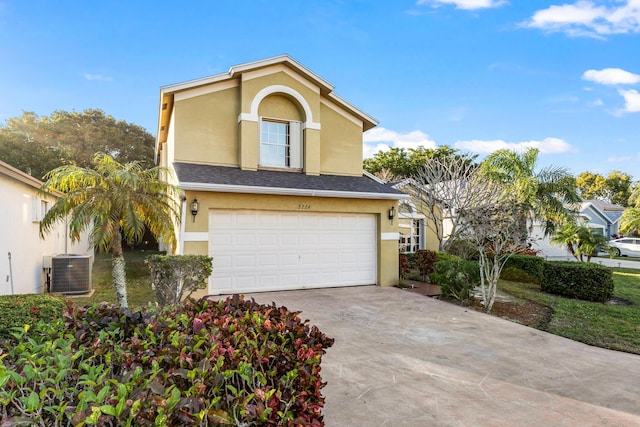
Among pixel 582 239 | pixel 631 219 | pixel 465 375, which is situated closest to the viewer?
pixel 465 375

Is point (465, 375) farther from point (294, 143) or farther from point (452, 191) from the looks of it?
point (452, 191)

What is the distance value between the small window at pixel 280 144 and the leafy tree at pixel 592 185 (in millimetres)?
57205

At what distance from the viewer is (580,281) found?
11539 millimetres

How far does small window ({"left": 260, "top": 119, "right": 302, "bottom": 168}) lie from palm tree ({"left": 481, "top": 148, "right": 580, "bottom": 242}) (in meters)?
9.33

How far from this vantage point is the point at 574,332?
24.7 feet

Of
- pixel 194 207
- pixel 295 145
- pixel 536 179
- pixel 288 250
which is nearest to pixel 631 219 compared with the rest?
pixel 536 179

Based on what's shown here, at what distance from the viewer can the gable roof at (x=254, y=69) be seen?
→ 35.5 ft

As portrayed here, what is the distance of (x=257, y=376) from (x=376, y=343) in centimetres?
465

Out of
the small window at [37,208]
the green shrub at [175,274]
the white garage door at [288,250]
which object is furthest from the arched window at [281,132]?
the small window at [37,208]

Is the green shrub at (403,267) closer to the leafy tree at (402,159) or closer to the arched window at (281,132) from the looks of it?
the arched window at (281,132)

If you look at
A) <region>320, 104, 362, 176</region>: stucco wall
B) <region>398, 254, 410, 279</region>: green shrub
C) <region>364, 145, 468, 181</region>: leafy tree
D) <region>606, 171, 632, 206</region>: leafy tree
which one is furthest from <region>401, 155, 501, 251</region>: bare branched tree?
<region>606, 171, 632, 206</region>: leafy tree

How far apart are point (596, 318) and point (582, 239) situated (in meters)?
7.94

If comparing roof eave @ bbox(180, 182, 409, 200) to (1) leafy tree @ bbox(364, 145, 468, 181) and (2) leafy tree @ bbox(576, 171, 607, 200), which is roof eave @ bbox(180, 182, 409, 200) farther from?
(2) leafy tree @ bbox(576, 171, 607, 200)

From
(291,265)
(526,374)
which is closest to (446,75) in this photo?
A: (291,265)
